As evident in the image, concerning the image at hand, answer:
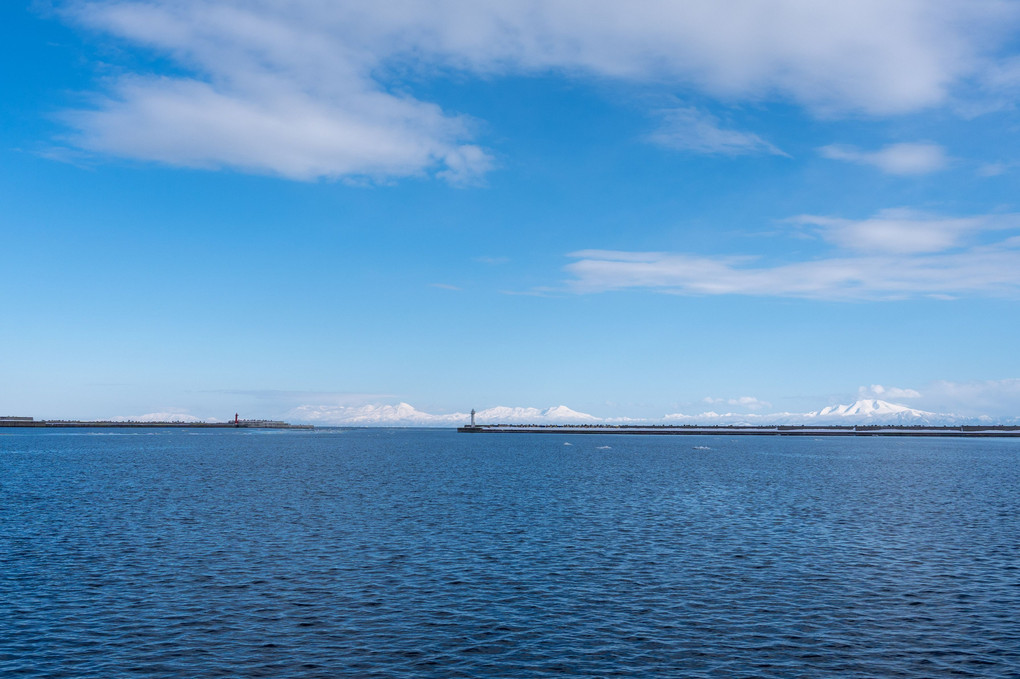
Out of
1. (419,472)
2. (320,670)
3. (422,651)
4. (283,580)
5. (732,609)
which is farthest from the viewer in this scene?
(419,472)

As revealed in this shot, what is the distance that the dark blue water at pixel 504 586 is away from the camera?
26297 mm

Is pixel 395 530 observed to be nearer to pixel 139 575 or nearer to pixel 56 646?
pixel 139 575

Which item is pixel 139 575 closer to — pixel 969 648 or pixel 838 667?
pixel 838 667

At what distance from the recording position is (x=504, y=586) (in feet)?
120

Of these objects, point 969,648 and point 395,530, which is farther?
point 395,530

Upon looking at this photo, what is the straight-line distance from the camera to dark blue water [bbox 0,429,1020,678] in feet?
86.3

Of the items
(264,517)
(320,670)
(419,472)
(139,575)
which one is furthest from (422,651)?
(419,472)

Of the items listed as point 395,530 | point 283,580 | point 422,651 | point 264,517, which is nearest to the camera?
point 422,651

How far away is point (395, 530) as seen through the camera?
175 feet

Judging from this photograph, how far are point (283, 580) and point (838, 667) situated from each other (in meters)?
26.2

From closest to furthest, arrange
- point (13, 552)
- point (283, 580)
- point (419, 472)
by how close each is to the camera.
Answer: point (283, 580), point (13, 552), point (419, 472)

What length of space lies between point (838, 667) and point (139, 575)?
3371 centimetres

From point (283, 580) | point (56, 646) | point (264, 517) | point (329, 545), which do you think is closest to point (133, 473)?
point (264, 517)

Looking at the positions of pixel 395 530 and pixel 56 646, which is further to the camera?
pixel 395 530
